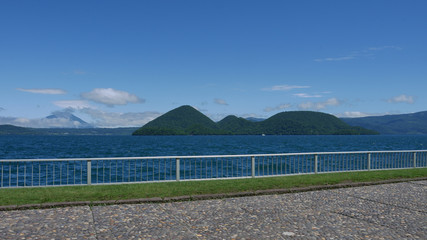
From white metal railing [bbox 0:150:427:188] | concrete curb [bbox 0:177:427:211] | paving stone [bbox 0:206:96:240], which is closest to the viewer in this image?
paving stone [bbox 0:206:96:240]

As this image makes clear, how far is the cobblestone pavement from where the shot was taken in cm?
638

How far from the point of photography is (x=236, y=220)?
7.40 meters

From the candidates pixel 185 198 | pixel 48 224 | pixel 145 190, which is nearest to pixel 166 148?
pixel 145 190

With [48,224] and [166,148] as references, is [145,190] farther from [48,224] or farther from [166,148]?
[166,148]

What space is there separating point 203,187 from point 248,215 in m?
3.62

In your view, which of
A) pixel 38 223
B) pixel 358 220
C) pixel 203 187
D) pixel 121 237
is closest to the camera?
pixel 121 237

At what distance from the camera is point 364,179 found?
13617 mm

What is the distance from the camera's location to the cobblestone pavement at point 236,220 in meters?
6.38

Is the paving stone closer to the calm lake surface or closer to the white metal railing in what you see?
the white metal railing

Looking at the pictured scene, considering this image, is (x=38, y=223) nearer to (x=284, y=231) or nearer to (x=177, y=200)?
(x=177, y=200)

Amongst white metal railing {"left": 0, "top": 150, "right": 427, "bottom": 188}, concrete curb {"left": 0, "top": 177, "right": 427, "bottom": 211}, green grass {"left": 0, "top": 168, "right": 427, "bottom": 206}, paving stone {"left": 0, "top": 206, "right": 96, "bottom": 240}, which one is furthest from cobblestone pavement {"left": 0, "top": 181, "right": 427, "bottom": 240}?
white metal railing {"left": 0, "top": 150, "right": 427, "bottom": 188}

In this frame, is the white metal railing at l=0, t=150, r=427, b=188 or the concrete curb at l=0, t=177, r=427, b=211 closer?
the concrete curb at l=0, t=177, r=427, b=211

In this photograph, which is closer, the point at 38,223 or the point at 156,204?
the point at 38,223

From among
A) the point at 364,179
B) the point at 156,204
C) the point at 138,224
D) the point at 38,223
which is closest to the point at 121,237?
the point at 138,224
